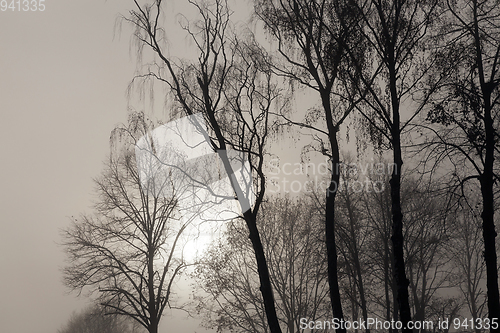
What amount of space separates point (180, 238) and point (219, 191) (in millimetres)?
6392

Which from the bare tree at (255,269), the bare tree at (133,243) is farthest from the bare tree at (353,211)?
the bare tree at (133,243)

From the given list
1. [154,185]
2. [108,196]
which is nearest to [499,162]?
[154,185]

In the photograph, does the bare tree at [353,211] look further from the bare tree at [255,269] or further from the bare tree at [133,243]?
the bare tree at [133,243]

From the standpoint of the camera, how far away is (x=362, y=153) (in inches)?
368

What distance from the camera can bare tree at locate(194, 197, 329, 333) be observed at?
18.0 m

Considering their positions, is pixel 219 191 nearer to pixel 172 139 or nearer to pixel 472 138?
pixel 172 139

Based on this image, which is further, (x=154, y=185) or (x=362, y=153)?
(x=154, y=185)

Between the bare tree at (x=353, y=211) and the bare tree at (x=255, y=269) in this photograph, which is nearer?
the bare tree at (x=255, y=269)

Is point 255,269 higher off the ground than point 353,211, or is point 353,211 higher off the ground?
point 353,211

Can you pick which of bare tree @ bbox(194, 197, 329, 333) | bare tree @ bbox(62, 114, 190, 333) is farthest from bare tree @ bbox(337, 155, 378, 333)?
bare tree @ bbox(62, 114, 190, 333)

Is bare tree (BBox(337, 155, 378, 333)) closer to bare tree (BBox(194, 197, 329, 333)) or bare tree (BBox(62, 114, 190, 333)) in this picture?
bare tree (BBox(194, 197, 329, 333))

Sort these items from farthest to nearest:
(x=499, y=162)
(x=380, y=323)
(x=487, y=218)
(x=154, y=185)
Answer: (x=380, y=323)
(x=154, y=185)
(x=499, y=162)
(x=487, y=218)

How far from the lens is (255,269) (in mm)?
18891

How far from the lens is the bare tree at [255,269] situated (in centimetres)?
1798
